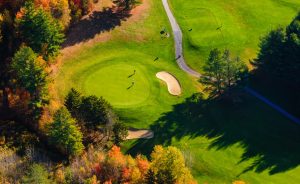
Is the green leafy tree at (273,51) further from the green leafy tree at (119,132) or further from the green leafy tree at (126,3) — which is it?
the green leafy tree at (119,132)

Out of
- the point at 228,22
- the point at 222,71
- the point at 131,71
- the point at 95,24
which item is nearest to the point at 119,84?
the point at 131,71

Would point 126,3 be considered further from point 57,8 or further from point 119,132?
point 119,132

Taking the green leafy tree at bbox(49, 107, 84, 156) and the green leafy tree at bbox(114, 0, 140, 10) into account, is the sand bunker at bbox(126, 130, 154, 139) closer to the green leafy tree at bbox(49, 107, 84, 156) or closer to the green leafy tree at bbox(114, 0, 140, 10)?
the green leafy tree at bbox(49, 107, 84, 156)

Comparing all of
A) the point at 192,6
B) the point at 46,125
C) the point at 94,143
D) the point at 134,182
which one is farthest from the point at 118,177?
the point at 192,6

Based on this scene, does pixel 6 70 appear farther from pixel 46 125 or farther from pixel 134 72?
pixel 134 72

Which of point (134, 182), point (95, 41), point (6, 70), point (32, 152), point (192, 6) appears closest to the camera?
point (134, 182)

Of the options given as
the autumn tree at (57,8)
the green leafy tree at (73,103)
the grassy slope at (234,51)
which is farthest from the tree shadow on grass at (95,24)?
the green leafy tree at (73,103)
